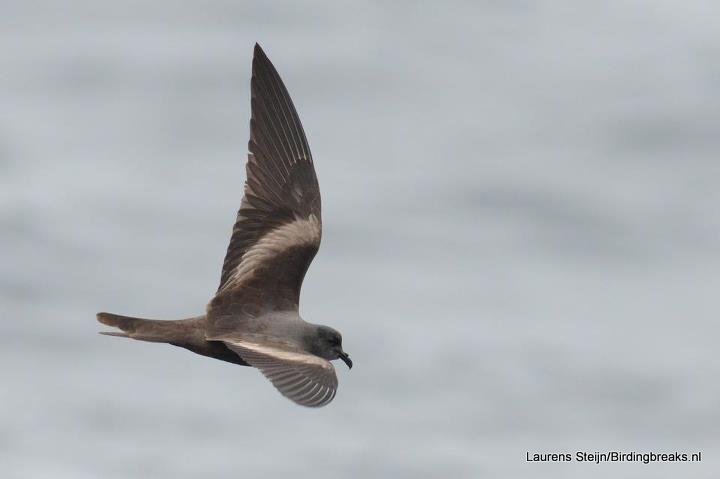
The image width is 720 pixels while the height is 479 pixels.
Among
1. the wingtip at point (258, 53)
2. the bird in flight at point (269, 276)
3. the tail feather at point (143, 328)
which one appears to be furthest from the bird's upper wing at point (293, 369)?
the wingtip at point (258, 53)

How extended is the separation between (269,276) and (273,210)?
1082mm

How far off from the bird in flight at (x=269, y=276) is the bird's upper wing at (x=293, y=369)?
0.03 ft

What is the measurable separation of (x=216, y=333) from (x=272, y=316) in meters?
0.83

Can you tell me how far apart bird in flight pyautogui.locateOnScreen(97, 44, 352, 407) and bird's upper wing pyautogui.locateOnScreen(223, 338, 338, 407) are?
10mm

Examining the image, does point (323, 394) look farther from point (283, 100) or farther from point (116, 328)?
point (283, 100)

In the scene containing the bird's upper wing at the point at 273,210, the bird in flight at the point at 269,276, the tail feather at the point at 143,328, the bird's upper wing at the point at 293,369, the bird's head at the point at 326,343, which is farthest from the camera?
the bird's upper wing at the point at 273,210

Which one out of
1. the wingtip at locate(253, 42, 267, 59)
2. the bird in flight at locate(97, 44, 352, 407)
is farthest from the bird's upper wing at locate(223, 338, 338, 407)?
the wingtip at locate(253, 42, 267, 59)

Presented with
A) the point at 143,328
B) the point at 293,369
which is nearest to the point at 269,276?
the point at 143,328

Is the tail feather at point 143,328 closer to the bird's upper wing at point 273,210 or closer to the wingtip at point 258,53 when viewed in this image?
the bird's upper wing at point 273,210

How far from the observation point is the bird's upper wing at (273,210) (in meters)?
18.5

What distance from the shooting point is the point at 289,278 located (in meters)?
18.6

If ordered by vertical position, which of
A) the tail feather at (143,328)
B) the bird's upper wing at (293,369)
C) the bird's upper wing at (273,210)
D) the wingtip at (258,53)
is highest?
the wingtip at (258,53)

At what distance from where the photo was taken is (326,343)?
18.1m

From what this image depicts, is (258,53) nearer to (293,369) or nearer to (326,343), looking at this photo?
(326,343)
